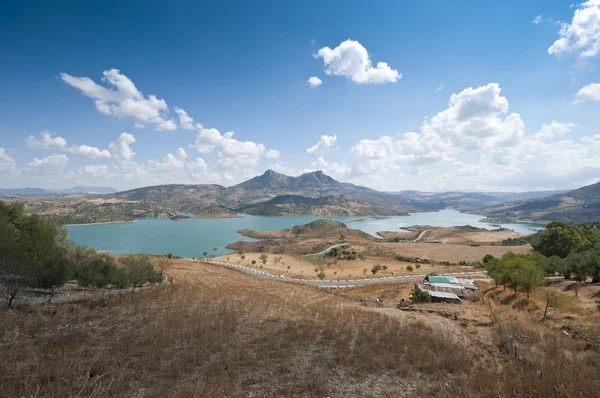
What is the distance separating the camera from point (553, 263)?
36438mm

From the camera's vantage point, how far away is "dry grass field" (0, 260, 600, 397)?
7953 millimetres

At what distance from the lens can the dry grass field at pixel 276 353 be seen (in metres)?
7.95

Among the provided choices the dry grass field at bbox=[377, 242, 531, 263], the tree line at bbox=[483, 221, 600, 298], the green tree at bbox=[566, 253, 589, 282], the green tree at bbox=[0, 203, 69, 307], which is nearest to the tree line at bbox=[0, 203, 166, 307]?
the green tree at bbox=[0, 203, 69, 307]

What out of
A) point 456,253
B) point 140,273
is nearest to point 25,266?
point 140,273

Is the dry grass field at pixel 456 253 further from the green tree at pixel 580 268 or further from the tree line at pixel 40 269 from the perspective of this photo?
the tree line at pixel 40 269

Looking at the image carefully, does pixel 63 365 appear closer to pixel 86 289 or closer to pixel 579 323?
pixel 86 289

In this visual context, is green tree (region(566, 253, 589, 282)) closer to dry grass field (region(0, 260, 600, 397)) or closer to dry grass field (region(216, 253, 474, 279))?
dry grass field (region(0, 260, 600, 397))

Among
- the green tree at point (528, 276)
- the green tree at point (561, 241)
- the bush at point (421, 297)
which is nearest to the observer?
the green tree at point (528, 276)

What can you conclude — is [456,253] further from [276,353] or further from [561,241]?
[276,353]

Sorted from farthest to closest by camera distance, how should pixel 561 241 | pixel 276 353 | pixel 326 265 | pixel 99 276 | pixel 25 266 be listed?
pixel 326 265
pixel 561 241
pixel 99 276
pixel 25 266
pixel 276 353

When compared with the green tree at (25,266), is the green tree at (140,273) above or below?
below

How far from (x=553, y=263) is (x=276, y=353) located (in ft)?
144

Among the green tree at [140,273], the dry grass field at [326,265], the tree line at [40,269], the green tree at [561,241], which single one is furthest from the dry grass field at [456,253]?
the tree line at [40,269]

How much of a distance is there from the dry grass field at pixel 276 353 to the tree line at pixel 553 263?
753cm
